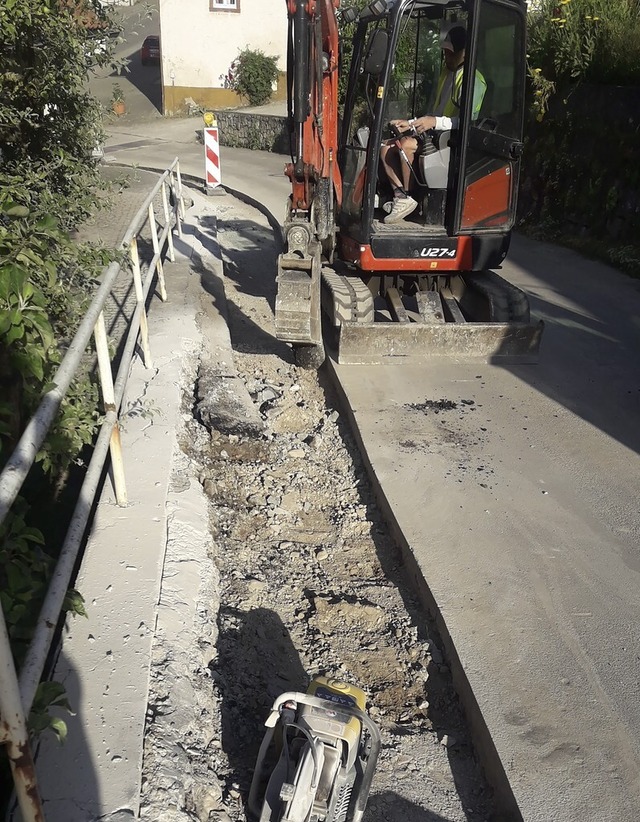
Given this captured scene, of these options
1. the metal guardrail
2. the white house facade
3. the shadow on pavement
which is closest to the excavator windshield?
the shadow on pavement

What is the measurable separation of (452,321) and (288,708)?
493cm

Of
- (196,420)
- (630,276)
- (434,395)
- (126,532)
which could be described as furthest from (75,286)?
(630,276)

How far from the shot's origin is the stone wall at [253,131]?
20.8 metres

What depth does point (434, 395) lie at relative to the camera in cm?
567

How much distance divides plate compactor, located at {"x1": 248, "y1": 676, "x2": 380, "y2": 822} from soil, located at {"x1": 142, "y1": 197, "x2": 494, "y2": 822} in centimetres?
22

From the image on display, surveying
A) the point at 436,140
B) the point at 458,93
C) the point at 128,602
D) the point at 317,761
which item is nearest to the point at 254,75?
the point at 436,140

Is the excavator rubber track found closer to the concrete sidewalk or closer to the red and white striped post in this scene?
the concrete sidewalk

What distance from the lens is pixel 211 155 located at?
13.6 meters

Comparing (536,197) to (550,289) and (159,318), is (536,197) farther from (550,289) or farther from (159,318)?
(159,318)

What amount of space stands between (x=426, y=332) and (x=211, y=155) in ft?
29.6

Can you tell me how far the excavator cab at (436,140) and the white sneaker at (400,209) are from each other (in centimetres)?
7

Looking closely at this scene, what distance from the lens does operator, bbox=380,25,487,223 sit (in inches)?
238

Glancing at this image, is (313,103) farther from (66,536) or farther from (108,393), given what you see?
(66,536)

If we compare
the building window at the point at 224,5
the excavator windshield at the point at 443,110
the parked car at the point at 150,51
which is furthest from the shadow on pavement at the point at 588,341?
the parked car at the point at 150,51
